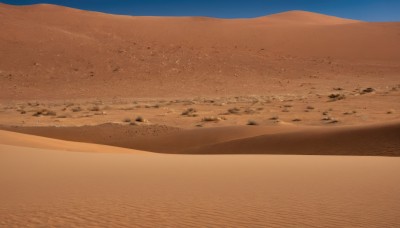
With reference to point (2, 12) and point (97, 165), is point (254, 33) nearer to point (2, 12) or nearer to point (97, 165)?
point (2, 12)

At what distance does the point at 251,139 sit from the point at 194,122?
716 centimetres

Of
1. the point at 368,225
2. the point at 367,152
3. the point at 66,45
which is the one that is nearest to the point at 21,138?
the point at 367,152

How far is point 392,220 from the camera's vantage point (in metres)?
5.95

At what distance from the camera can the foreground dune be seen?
1773 centimetres

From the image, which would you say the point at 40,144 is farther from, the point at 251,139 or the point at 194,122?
the point at 194,122

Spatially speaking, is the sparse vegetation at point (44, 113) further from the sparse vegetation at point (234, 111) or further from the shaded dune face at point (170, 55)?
the shaded dune face at point (170, 55)

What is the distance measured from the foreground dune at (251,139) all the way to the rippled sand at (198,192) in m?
5.44

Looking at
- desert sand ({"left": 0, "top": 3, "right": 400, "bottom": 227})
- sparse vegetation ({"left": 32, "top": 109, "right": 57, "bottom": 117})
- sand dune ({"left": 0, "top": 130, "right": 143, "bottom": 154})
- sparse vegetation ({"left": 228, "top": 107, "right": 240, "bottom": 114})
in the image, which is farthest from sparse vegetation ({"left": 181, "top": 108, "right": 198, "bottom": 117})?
sand dune ({"left": 0, "top": 130, "right": 143, "bottom": 154})

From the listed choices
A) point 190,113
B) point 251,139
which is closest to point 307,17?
point 190,113

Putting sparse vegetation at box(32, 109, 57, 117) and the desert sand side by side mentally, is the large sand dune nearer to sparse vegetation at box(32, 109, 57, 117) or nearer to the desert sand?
the desert sand

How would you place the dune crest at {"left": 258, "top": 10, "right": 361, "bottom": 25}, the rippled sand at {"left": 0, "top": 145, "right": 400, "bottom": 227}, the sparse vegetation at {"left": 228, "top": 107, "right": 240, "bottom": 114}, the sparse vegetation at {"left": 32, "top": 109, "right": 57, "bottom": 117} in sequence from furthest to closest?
the dune crest at {"left": 258, "top": 10, "right": 361, "bottom": 25}
the sparse vegetation at {"left": 32, "top": 109, "right": 57, "bottom": 117}
the sparse vegetation at {"left": 228, "top": 107, "right": 240, "bottom": 114}
the rippled sand at {"left": 0, "top": 145, "right": 400, "bottom": 227}

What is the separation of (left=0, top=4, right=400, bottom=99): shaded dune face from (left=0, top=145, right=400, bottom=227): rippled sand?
1322 inches

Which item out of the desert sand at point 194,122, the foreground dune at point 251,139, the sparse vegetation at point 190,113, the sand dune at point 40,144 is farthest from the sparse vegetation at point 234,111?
the sand dune at point 40,144

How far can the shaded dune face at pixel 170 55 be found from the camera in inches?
1929
